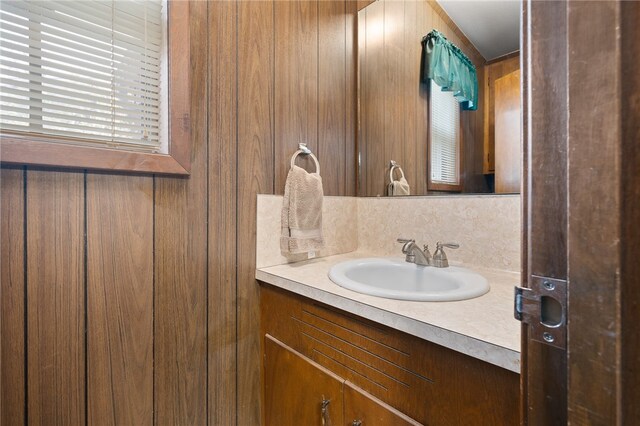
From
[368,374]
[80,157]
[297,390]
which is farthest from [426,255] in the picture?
[80,157]

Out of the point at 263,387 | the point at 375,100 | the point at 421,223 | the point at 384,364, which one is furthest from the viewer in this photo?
the point at 375,100

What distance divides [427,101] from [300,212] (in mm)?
705

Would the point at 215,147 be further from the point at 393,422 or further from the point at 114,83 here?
the point at 393,422

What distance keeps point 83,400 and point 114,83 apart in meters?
0.83

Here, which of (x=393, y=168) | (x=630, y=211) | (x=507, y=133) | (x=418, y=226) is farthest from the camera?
(x=393, y=168)

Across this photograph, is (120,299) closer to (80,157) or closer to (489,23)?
(80,157)

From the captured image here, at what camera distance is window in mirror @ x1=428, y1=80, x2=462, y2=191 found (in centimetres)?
113

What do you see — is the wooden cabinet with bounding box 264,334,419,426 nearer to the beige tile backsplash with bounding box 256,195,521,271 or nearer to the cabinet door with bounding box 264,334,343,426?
the cabinet door with bounding box 264,334,343,426

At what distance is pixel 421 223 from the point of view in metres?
1.21

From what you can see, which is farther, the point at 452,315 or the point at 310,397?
the point at 310,397

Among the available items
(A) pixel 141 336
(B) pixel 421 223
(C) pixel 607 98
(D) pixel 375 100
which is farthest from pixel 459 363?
(D) pixel 375 100

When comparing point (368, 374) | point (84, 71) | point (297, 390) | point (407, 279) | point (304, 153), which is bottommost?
point (297, 390)

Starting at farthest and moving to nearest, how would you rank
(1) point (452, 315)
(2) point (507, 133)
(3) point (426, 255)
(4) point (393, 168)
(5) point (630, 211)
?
(4) point (393, 168), (3) point (426, 255), (2) point (507, 133), (1) point (452, 315), (5) point (630, 211)

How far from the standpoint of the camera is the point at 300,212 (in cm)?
112
